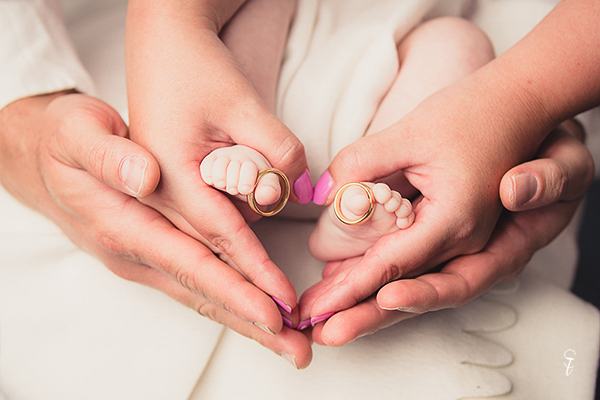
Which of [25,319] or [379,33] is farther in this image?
[379,33]

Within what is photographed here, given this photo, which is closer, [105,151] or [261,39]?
[105,151]

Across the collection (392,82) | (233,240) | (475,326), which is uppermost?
(392,82)

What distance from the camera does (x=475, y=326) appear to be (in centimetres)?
102

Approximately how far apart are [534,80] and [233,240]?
0.74 meters

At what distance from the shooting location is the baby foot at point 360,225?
0.77 metres

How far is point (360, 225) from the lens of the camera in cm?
83

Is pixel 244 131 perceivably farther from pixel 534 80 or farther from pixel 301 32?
pixel 534 80

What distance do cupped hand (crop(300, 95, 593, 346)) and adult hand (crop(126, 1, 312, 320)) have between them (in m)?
0.11

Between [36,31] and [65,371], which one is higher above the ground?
[36,31]

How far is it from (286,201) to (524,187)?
478 mm

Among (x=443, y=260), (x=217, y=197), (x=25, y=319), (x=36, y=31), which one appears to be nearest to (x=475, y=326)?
(x=443, y=260)

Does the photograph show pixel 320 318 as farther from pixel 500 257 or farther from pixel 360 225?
pixel 500 257

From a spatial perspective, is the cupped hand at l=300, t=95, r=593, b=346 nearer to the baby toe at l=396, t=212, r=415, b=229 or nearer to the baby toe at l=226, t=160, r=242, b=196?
the baby toe at l=396, t=212, r=415, b=229

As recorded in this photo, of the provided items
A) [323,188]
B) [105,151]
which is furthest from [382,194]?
[105,151]
